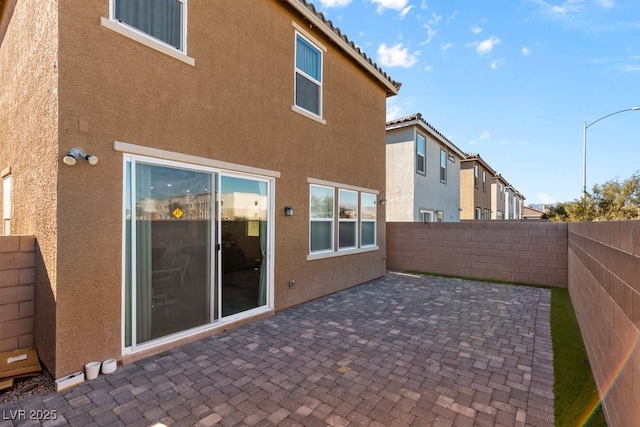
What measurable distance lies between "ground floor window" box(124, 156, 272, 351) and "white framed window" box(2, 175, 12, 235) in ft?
10.3

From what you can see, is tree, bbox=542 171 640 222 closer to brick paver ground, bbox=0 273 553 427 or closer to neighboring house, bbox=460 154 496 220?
brick paver ground, bbox=0 273 553 427

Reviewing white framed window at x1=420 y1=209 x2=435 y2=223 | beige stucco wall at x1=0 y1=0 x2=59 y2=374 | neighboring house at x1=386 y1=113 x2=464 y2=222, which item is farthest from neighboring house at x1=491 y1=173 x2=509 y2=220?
beige stucco wall at x1=0 y1=0 x2=59 y2=374

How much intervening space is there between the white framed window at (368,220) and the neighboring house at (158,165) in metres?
2.48

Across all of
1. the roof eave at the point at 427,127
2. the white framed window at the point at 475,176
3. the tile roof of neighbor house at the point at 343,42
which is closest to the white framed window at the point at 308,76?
the tile roof of neighbor house at the point at 343,42

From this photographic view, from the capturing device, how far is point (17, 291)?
4.30m

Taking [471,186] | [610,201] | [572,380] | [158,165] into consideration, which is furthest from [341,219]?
[471,186]

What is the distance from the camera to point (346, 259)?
30.7ft

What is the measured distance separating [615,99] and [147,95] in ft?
73.8

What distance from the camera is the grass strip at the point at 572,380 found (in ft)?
10.9

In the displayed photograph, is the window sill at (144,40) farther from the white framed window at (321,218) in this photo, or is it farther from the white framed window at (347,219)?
the white framed window at (347,219)

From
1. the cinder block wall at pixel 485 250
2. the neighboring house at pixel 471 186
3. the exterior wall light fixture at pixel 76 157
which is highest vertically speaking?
the neighboring house at pixel 471 186

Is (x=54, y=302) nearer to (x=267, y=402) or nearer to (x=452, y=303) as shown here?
(x=267, y=402)

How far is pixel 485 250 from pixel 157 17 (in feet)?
37.8

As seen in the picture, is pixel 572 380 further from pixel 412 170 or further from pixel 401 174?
pixel 401 174
